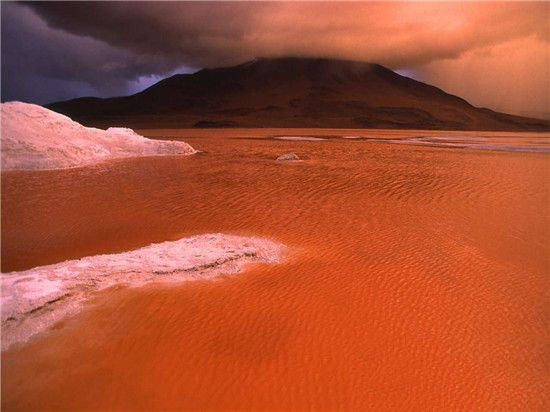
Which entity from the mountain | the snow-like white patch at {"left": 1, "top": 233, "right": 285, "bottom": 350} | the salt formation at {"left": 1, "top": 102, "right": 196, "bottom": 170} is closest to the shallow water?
the snow-like white patch at {"left": 1, "top": 233, "right": 285, "bottom": 350}

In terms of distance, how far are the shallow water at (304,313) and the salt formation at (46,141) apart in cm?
370

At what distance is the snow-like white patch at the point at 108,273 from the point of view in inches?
176

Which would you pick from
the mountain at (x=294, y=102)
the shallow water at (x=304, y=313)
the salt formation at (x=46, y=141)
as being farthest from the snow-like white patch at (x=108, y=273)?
the mountain at (x=294, y=102)

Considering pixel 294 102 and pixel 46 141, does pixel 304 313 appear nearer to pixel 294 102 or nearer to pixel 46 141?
pixel 46 141

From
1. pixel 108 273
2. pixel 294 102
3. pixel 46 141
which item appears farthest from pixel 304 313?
pixel 294 102

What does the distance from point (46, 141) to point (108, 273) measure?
12.0 meters

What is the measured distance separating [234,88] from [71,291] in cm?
11311

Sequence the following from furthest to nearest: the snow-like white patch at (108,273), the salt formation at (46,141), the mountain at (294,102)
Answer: the mountain at (294,102) < the salt formation at (46,141) < the snow-like white patch at (108,273)

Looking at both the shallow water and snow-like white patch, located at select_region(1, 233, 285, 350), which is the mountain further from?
snow-like white patch, located at select_region(1, 233, 285, 350)

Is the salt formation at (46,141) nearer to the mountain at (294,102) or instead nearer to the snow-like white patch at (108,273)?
the snow-like white patch at (108,273)

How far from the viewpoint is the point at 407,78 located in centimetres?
12750

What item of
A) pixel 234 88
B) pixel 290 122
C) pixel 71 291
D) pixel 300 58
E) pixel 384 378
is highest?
pixel 300 58

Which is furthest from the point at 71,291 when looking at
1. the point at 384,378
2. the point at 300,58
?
the point at 300,58

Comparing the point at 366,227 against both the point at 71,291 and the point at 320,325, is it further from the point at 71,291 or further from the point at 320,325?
the point at 71,291
